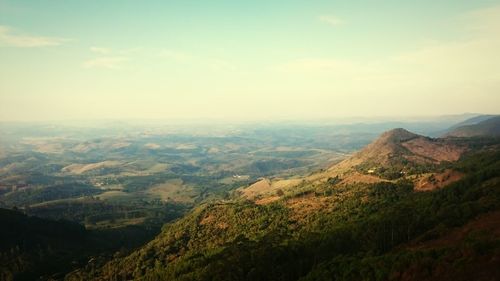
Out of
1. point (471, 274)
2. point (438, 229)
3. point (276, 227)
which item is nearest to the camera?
point (471, 274)

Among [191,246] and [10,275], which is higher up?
[191,246]

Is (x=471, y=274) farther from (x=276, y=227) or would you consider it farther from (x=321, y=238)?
(x=276, y=227)

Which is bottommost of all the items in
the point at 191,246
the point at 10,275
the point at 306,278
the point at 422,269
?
the point at 10,275

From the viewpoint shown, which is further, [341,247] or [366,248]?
[341,247]

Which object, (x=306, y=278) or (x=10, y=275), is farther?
(x=10, y=275)

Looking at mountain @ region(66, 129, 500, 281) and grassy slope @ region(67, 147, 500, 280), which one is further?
grassy slope @ region(67, 147, 500, 280)

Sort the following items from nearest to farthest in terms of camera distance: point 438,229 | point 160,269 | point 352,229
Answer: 1. point 438,229
2. point 352,229
3. point 160,269

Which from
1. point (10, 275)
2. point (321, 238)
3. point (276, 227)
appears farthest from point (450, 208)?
point (10, 275)

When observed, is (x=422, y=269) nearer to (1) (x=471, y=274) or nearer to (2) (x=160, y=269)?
(1) (x=471, y=274)

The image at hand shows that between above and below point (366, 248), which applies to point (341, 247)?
below

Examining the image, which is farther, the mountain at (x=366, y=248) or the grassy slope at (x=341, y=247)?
the grassy slope at (x=341, y=247)
